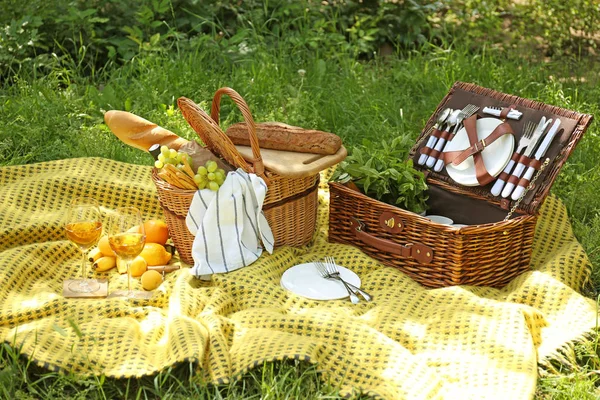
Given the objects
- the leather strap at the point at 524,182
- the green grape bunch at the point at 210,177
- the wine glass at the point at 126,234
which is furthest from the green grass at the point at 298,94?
the wine glass at the point at 126,234

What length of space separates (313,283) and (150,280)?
2.09 ft

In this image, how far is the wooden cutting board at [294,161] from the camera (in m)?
3.38

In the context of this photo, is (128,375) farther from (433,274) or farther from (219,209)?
(433,274)

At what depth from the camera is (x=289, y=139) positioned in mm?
3566

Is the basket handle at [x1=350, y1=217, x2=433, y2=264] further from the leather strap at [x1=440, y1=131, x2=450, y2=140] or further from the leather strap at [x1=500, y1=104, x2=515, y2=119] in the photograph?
the leather strap at [x1=500, y1=104, x2=515, y2=119]

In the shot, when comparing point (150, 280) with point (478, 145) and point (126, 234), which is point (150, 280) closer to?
point (126, 234)

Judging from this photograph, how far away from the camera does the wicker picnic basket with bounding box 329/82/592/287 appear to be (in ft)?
11.0

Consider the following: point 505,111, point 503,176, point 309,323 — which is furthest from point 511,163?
point 309,323

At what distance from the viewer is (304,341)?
9.29 feet

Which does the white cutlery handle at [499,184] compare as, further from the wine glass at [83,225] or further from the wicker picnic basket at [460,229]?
the wine glass at [83,225]

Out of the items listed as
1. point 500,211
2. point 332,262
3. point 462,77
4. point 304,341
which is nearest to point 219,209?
point 332,262

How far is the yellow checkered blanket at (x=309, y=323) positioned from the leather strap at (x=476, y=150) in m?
0.45

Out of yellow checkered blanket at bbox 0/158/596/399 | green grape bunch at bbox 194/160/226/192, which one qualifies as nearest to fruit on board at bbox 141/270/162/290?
yellow checkered blanket at bbox 0/158/596/399

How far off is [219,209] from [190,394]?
84 cm
